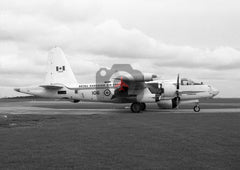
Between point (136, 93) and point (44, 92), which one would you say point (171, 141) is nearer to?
point (136, 93)

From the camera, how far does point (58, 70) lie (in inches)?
1168

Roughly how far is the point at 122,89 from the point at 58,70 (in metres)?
8.34

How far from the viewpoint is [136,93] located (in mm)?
25859

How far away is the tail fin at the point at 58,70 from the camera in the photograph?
2934 centimetres

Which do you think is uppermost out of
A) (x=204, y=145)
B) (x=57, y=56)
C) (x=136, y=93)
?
(x=57, y=56)

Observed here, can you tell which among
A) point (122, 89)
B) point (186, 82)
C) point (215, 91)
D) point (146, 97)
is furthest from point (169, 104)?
point (122, 89)

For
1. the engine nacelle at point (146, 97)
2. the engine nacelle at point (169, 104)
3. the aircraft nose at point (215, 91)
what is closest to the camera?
the engine nacelle at point (146, 97)

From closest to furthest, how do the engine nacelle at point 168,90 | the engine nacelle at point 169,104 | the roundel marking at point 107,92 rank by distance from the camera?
the engine nacelle at point 168,90 < the roundel marking at point 107,92 < the engine nacelle at point 169,104

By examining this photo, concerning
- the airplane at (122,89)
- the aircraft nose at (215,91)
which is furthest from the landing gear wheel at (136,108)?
the aircraft nose at (215,91)

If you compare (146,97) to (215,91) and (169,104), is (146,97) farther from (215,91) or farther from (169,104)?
(215,91)

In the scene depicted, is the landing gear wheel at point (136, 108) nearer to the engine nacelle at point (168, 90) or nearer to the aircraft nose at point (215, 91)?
the engine nacelle at point (168, 90)

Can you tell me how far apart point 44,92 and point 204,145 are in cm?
2314

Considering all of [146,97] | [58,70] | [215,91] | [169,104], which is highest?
[58,70]

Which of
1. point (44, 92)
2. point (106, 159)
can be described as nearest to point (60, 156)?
point (106, 159)
